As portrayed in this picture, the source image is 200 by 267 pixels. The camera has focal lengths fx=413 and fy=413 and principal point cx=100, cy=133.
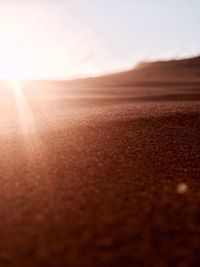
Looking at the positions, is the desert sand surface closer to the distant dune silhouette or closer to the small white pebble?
the small white pebble

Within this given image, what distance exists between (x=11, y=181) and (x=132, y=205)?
2.74 m

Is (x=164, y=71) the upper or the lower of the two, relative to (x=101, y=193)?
upper

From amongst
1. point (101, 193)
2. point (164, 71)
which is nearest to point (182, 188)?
point (101, 193)

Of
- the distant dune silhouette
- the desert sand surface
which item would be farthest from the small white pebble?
the distant dune silhouette

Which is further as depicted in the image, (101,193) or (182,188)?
(182,188)

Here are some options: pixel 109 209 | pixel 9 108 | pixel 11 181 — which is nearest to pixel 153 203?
pixel 109 209

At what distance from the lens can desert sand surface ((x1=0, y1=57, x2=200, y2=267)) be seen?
5906 mm

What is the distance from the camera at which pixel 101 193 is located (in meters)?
8.02

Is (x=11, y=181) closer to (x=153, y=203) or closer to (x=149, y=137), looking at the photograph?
(x=153, y=203)

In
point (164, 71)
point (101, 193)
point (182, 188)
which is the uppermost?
point (164, 71)

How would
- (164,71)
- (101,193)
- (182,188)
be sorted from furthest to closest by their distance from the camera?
(164,71)
(182,188)
(101,193)

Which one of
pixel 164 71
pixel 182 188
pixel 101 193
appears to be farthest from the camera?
pixel 164 71

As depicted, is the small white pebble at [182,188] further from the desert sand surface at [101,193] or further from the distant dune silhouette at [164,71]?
the distant dune silhouette at [164,71]

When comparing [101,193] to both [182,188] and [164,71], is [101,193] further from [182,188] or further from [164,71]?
[164,71]
